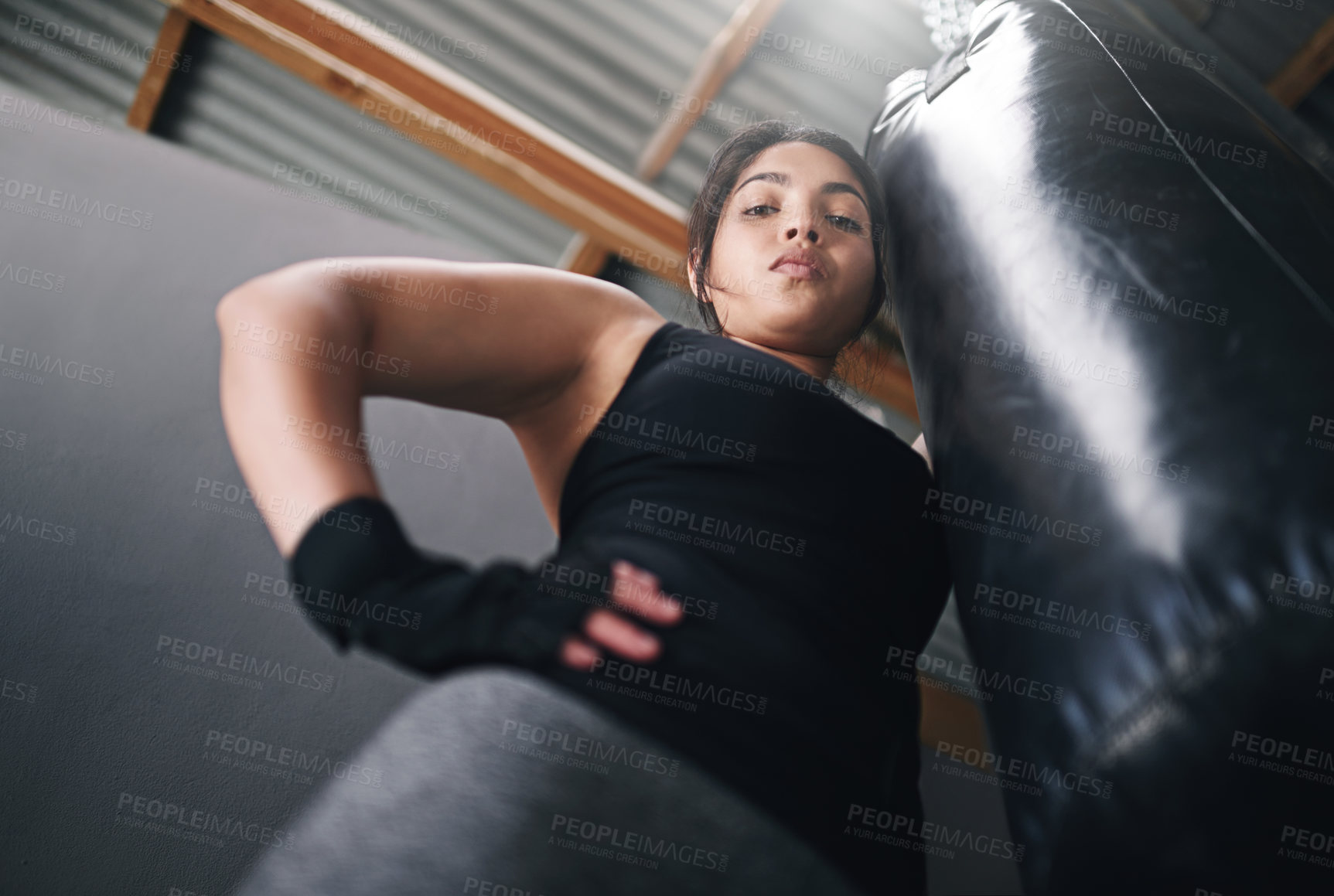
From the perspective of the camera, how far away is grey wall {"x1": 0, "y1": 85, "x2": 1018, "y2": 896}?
845mm

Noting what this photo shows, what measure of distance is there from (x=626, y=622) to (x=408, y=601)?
0.49ft

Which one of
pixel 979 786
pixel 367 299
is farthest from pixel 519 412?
pixel 979 786

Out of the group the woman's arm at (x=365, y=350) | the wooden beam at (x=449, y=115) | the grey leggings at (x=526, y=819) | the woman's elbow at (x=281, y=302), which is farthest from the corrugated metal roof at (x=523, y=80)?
the grey leggings at (x=526, y=819)

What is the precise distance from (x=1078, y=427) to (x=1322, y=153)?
890 millimetres

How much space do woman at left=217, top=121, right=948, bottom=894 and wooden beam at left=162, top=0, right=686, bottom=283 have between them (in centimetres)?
113

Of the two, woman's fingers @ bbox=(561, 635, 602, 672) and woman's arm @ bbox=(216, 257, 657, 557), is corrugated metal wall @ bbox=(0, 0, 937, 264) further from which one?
woman's fingers @ bbox=(561, 635, 602, 672)

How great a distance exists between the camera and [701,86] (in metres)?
1.91

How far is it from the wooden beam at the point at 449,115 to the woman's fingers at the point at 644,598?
1346mm

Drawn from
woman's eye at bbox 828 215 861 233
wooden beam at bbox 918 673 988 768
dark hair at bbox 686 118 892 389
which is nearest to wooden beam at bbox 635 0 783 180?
dark hair at bbox 686 118 892 389

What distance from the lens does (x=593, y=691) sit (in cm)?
47

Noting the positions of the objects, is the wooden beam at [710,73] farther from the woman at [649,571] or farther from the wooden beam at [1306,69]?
the woman at [649,571]

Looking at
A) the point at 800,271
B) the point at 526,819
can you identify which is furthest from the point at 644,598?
the point at 800,271

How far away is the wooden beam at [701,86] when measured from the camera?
179 cm

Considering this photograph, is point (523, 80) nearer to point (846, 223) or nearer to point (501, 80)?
point (501, 80)
